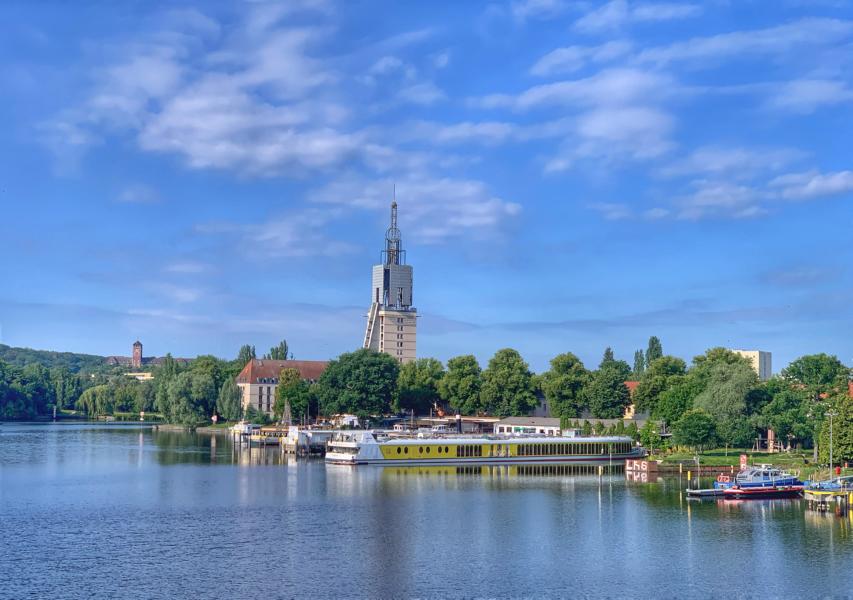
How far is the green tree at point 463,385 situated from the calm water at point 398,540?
219ft

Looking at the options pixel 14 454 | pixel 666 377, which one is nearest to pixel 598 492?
pixel 666 377

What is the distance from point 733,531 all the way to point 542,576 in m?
18.0

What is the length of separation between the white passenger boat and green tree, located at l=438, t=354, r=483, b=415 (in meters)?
38.5

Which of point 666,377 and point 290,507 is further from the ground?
point 666,377

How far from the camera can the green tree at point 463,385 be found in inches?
6058

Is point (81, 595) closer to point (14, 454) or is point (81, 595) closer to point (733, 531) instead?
point (733, 531)

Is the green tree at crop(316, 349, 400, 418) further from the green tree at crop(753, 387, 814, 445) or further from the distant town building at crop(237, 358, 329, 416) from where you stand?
the green tree at crop(753, 387, 814, 445)

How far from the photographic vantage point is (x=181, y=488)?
7688 cm

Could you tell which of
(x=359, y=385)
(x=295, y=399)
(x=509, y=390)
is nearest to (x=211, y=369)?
(x=295, y=399)

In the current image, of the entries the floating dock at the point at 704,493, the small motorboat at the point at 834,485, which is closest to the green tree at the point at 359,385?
the floating dock at the point at 704,493

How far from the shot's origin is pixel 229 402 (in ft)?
557

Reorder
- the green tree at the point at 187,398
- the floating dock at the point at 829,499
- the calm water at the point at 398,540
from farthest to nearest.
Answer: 1. the green tree at the point at 187,398
2. the floating dock at the point at 829,499
3. the calm water at the point at 398,540

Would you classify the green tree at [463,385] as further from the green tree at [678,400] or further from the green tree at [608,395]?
the green tree at [678,400]

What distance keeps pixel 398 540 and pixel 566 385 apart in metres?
94.8
